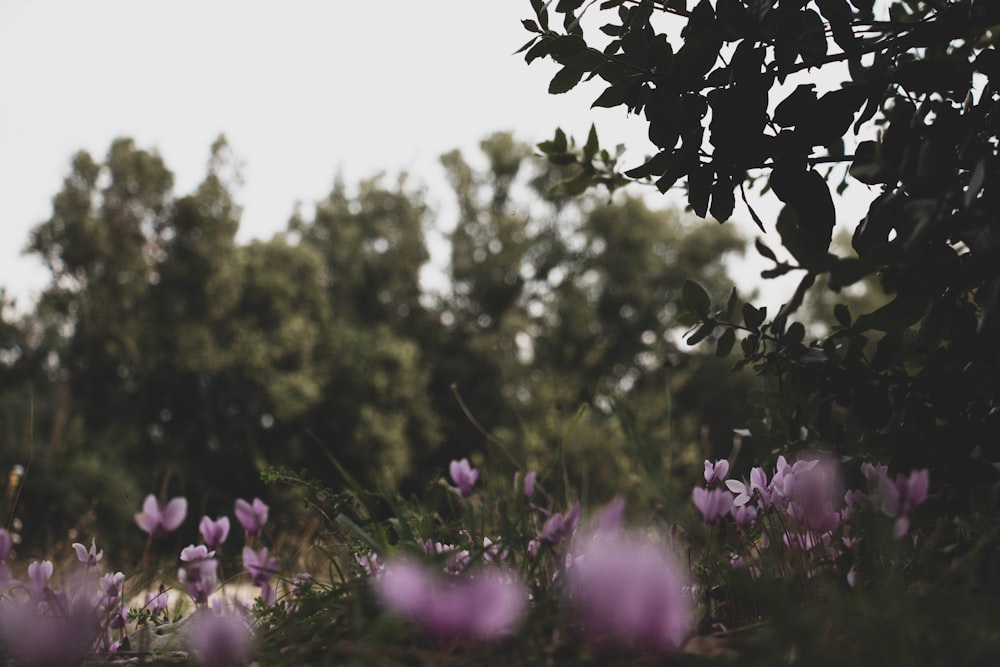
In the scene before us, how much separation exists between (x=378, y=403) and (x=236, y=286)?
17.8 ft

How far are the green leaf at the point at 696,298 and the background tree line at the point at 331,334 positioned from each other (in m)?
12.0

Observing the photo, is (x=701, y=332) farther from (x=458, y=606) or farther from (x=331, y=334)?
(x=331, y=334)

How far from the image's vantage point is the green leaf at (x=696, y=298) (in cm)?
166

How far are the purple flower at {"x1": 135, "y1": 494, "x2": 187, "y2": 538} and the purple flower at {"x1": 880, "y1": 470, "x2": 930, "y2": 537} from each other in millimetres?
1271

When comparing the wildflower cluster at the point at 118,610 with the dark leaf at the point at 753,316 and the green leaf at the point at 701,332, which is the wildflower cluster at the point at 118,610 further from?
the dark leaf at the point at 753,316

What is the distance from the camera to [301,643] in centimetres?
125

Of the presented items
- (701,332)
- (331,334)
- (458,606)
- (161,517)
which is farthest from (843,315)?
(331,334)

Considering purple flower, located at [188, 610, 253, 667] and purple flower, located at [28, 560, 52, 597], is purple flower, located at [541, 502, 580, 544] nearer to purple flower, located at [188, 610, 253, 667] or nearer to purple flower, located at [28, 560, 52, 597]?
purple flower, located at [188, 610, 253, 667]

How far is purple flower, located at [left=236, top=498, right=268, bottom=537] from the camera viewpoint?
1523 mm

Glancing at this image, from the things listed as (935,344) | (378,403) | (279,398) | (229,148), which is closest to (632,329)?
(378,403)

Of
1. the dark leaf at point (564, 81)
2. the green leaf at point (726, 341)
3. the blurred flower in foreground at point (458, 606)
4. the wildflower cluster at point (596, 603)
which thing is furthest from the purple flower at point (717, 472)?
the dark leaf at point (564, 81)

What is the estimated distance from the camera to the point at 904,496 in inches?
46.4

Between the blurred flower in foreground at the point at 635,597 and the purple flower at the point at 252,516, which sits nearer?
the blurred flower in foreground at the point at 635,597

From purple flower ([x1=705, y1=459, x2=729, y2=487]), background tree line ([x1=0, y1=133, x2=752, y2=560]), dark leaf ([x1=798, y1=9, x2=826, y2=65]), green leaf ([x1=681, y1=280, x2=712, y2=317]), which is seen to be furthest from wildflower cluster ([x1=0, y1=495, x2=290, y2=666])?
background tree line ([x1=0, y1=133, x2=752, y2=560])
